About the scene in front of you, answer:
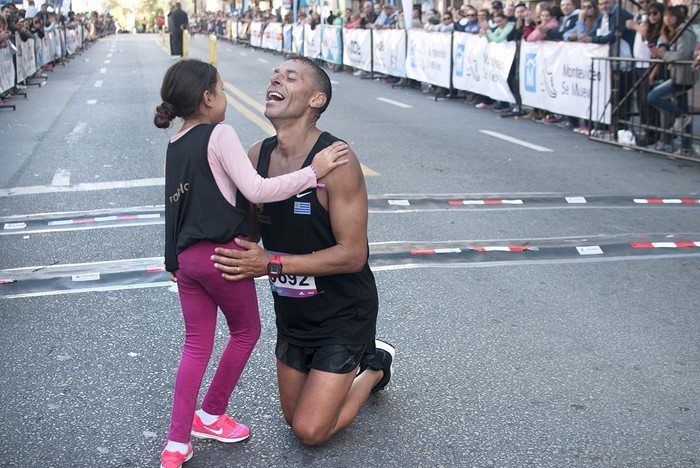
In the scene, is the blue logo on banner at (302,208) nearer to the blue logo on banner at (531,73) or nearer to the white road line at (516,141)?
the white road line at (516,141)

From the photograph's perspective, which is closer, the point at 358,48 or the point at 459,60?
the point at 459,60

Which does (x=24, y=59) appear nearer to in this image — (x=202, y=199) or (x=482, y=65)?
(x=482, y=65)

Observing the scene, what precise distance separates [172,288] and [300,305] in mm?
2358

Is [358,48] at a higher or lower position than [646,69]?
lower

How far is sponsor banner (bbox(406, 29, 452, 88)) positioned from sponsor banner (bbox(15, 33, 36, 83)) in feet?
29.9

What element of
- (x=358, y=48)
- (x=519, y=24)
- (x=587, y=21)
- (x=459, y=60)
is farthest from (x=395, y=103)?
(x=358, y=48)

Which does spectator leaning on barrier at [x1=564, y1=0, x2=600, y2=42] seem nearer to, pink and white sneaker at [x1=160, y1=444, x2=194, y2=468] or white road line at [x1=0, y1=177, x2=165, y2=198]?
white road line at [x1=0, y1=177, x2=165, y2=198]

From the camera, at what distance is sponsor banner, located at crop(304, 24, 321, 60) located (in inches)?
1307

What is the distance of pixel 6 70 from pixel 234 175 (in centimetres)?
1777

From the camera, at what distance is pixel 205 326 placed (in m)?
3.58

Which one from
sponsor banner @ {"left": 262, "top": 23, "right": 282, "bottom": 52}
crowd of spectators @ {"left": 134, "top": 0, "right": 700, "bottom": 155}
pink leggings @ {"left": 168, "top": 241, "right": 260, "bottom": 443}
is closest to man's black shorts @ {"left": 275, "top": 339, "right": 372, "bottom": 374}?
pink leggings @ {"left": 168, "top": 241, "right": 260, "bottom": 443}

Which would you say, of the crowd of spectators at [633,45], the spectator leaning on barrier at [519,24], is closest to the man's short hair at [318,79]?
the crowd of spectators at [633,45]

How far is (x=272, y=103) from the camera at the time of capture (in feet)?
12.2

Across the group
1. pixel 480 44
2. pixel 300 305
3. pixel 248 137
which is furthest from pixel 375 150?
pixel 300 305
